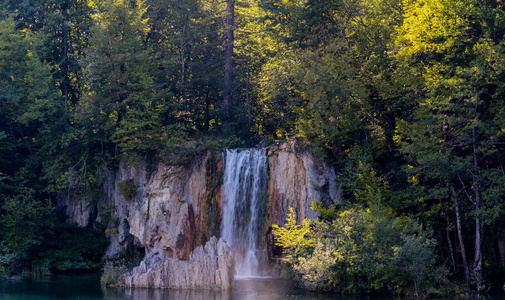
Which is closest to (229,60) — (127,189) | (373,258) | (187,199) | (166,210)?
(187,199)

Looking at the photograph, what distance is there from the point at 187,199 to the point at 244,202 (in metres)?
3.00

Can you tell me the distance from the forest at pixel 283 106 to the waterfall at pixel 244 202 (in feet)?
4.89

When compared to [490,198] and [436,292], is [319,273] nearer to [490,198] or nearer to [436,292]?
[436,292]

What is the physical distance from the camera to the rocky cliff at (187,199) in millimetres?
24844

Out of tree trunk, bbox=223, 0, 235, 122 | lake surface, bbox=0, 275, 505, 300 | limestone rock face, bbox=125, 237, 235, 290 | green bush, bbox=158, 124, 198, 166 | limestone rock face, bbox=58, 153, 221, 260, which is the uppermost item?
tree trunk, bbox=223, 0, 235, 122

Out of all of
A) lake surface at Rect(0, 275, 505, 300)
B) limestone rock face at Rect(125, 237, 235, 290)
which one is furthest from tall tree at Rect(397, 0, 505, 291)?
limestone rock face at Rect(125, 237, 235, 290)

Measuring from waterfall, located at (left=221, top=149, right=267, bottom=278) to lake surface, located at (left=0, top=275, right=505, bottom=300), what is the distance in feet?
8.67

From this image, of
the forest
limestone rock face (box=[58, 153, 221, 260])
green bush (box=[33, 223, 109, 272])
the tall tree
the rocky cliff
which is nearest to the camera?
the tall tree

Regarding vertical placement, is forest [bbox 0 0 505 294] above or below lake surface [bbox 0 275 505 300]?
above

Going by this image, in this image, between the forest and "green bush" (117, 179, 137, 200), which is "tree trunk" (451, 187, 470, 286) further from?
"green bush" (117, 179, 137, 200)

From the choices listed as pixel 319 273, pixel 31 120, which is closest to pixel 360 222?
pixel 319 273

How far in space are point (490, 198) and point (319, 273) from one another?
720cm

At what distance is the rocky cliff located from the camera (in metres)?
24.8

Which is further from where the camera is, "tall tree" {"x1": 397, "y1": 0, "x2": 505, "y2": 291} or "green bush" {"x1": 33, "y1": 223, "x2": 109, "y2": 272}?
"green bush" {"x1": 33, "y1": 223, "x2": 109, "y2": 272}
